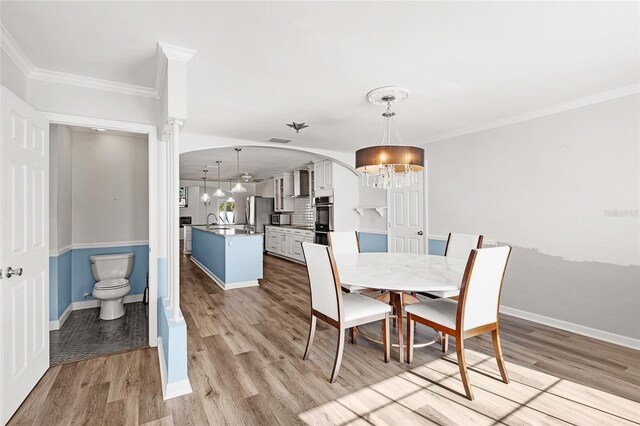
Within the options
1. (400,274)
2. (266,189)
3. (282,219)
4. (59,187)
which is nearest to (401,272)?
(400,274)

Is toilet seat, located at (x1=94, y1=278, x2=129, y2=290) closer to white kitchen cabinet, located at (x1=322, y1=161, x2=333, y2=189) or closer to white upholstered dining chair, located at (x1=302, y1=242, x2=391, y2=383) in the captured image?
white upholstered dining chair, located at (x1=302, y1=242, x2=391, y2=383)

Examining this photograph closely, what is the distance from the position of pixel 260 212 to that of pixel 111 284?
5689 mm

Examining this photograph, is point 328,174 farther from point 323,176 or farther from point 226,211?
point 226,211

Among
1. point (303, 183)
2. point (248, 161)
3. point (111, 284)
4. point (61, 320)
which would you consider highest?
point (248, 161)

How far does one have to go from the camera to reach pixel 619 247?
2.81 m

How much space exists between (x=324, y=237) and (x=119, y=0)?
5.10m

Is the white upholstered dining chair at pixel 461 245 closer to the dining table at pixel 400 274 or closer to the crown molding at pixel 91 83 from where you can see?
the dining table at pixel 400 274

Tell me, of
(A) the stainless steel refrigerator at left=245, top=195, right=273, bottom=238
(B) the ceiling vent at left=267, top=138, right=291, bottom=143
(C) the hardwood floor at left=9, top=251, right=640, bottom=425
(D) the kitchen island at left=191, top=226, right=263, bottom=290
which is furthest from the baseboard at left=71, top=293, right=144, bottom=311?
(A) the stainless steel refrigerator at left=245, top=195, right=273, bottom=238

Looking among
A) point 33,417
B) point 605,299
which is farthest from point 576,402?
point 33,417

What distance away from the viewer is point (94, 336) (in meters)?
2.93

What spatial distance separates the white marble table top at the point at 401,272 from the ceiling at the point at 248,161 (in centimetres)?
289

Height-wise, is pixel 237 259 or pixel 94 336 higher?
pixel 237 259

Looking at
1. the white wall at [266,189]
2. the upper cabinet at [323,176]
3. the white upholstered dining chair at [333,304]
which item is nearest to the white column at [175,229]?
the white upholstered dining chair at [333,304]

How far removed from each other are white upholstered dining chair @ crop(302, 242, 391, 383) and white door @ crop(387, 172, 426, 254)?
2518mm
